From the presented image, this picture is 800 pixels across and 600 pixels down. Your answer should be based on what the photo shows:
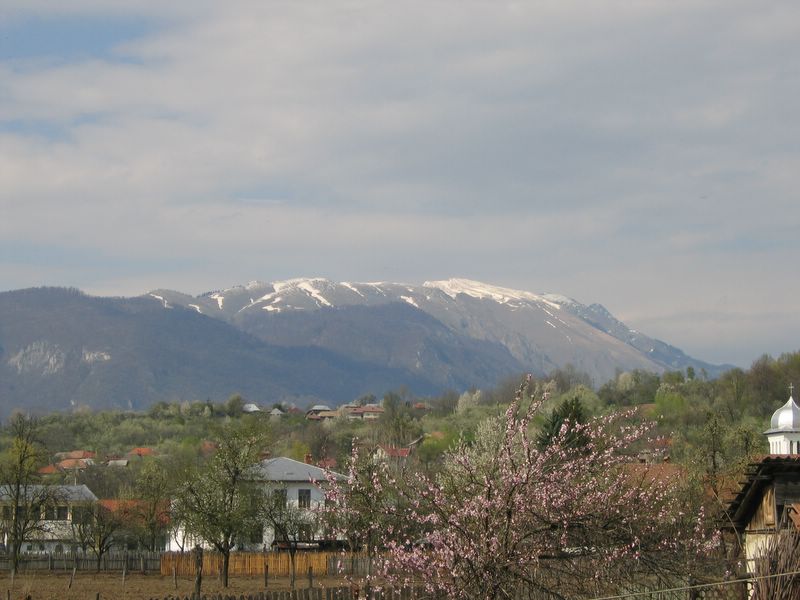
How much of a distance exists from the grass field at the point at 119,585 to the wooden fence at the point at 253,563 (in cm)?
107

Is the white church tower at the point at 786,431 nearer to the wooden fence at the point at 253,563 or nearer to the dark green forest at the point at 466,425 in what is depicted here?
the dark green forest at the point at 466,425

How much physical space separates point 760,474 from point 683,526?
8.02m

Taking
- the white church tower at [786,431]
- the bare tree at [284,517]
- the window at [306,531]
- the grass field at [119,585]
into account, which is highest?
the white church tower at [786,431]

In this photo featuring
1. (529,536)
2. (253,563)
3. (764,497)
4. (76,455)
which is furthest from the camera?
(76,455)

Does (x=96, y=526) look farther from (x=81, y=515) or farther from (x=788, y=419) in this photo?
(x=788, y=419)

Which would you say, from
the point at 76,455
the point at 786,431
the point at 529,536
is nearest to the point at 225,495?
the point at 786,431

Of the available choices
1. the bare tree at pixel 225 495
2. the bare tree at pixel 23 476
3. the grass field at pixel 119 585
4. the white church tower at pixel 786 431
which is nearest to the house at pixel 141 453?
the grass field at pixel 119 585

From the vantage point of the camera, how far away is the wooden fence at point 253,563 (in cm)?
5766

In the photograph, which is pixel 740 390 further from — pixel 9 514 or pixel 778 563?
pixel 778 563

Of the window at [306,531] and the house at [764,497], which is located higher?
the house at [764,497]

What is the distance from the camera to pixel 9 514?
56812 millimetres

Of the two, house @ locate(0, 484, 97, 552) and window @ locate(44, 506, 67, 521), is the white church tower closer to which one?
house @ locate(0, 484, 97, 552)

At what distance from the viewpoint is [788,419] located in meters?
58.9

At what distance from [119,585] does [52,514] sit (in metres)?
19.2
